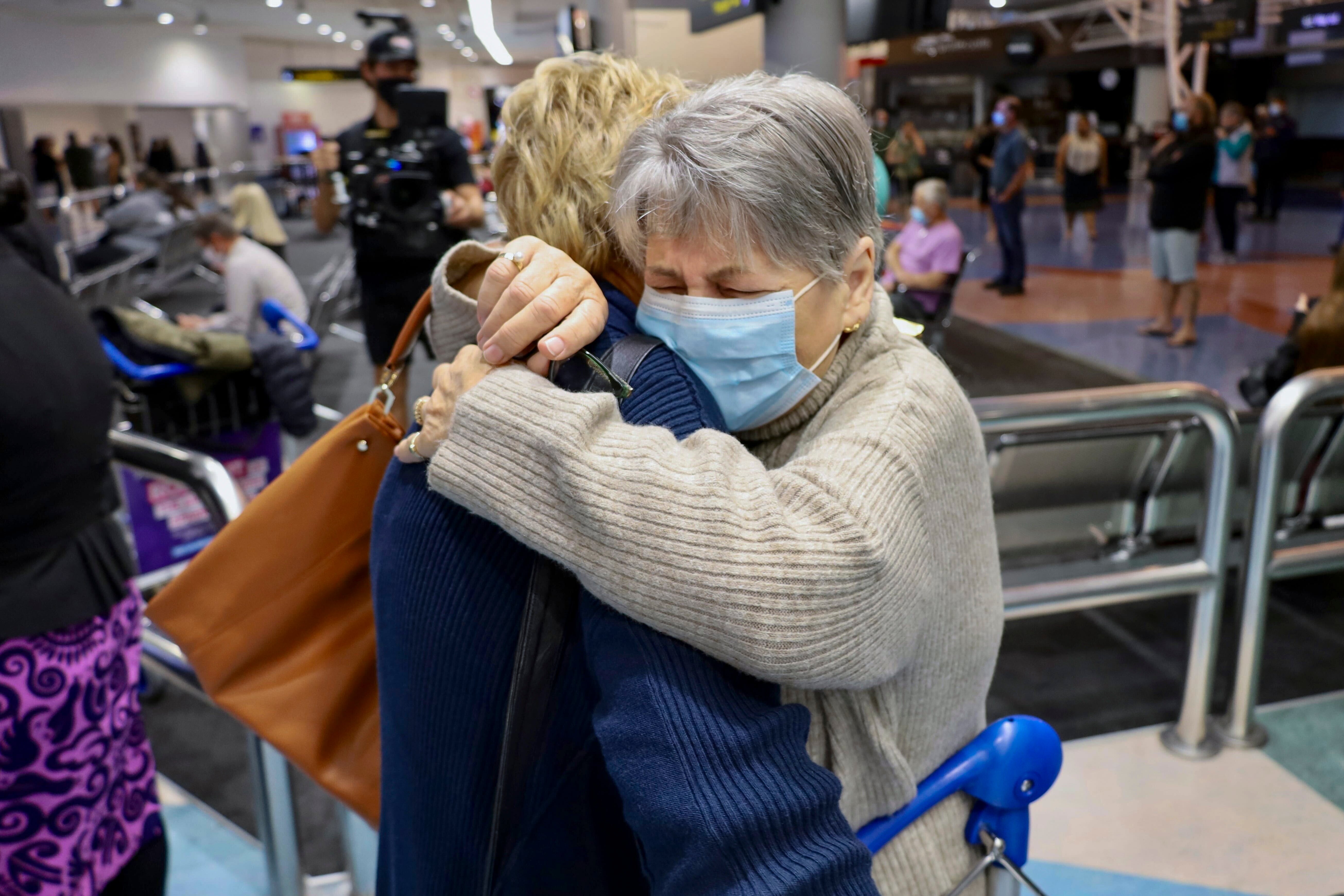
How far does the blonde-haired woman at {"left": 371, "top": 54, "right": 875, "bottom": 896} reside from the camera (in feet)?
2.59

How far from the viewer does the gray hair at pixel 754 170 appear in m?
0.89

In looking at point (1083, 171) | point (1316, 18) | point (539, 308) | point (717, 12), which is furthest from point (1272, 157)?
point (539, 308)

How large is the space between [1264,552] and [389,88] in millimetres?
3478

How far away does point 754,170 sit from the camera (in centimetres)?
88

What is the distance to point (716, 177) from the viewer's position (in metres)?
0.88

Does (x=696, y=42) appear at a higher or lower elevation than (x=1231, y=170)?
higher

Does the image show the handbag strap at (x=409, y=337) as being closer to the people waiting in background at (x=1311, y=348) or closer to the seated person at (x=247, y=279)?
the people waiting in background at (x=1311, y=348)

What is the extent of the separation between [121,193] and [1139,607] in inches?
291

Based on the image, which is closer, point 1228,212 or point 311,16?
point 1228,212

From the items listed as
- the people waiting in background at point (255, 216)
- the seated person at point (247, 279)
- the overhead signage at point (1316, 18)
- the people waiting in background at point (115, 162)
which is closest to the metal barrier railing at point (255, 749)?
the people waiting in background at point (115, 162)

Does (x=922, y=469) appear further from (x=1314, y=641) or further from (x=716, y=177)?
(x=1314, y=641)

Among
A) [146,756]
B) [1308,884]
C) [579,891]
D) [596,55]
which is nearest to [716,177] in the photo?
[596,55]

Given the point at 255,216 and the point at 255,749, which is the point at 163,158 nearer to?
the point at 255,216

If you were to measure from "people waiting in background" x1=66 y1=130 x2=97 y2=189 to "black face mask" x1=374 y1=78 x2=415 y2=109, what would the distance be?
1088mm
